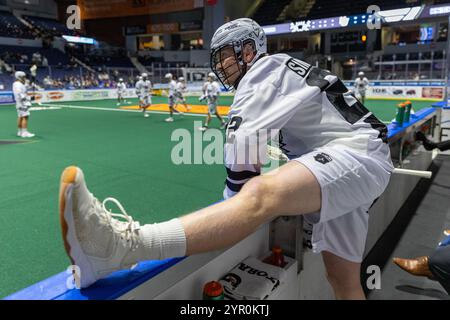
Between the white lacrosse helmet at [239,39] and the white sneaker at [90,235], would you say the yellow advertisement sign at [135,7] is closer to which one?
the white lacrosse helmet at [239,39]

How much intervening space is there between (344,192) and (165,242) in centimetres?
78

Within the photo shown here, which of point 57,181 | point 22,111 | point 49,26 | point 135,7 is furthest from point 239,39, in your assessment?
point 49,26

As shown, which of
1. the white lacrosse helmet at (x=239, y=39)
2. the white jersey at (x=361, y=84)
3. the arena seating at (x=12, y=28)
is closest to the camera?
the white lacrosse helmet at (x=239, y=39)

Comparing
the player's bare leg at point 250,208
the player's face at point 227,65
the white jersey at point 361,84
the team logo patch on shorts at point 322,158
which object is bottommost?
the player's bare leg at point 250,208

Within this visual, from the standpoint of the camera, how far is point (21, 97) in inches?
384

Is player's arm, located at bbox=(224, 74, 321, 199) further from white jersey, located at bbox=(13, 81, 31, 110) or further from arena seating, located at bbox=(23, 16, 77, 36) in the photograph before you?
arena seating, located at bbox=(23, 16, 77, 36)

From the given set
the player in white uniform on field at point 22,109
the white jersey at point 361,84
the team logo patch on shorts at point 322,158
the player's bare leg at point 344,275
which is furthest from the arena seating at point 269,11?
the team logo patch on shorts at point 322,158

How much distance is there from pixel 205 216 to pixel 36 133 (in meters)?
10.6

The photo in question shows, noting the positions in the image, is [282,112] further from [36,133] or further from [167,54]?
[167,54]

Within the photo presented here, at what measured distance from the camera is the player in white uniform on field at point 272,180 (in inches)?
45.7

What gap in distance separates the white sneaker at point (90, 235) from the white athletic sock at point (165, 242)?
2 cm

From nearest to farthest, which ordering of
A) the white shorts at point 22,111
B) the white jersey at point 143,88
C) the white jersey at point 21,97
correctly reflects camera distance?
1. the white shorts at point 22,111
2. the white jersey at point 21,97
3. the white jersey at point 143,88

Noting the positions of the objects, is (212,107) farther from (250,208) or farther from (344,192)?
(250,208)

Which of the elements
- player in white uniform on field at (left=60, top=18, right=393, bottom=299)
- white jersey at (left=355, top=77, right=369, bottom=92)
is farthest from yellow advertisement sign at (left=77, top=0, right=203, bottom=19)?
player in white uniform on field at (left=60, top=18, right=393, bottom=299)
